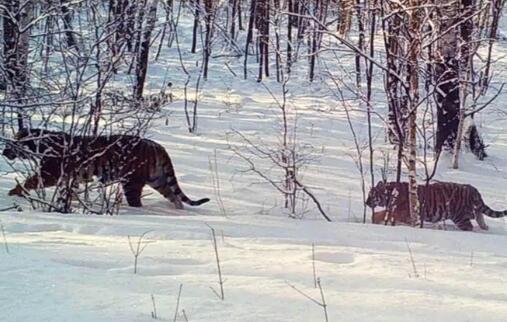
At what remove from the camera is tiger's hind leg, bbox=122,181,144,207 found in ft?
28.4

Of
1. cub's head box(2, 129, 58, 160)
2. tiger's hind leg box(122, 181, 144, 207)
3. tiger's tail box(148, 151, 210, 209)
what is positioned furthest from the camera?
tiger's tail box(148, 151, 210, 209)

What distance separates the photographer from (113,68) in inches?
324

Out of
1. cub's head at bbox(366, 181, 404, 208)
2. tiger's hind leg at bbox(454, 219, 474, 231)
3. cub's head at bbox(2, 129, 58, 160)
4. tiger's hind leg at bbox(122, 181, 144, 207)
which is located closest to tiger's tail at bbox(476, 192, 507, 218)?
tiger's hind leg at bbox(454, 219, 474, 231)

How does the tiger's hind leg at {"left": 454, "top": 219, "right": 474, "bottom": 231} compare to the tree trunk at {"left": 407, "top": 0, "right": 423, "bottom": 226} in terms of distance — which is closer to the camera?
the tree trunk at {"left": 407, "top": 0, "right": 423, "bottom": 226}

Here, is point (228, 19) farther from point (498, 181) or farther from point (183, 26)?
point (498, 181)

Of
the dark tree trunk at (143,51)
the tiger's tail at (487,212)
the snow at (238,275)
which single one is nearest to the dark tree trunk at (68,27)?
the snow at (238,275)

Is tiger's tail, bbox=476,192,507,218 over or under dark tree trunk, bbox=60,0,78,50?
under

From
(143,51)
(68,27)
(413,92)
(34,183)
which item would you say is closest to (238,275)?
(413,92)

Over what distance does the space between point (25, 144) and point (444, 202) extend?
15.1 ft

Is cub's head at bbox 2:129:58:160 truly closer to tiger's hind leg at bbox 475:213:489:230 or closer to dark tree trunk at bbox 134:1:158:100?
tiger's hind leg at bbox 475:213:489:230

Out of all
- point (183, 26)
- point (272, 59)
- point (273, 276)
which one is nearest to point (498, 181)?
point (273, 276)

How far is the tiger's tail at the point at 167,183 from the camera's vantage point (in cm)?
897

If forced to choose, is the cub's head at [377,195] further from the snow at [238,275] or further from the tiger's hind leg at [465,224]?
the snow at [238,275]

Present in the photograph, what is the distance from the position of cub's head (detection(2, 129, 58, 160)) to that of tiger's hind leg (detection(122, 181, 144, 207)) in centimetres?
105
